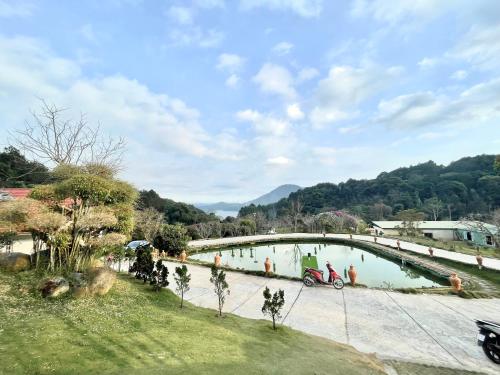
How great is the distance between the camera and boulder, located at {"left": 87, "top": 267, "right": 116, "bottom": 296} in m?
6.00

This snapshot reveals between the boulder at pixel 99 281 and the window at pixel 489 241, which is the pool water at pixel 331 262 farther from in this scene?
the window at pixel 489 241

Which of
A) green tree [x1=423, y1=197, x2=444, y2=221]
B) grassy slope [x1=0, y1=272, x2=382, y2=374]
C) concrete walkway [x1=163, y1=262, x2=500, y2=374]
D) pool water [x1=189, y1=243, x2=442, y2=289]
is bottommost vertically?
pool water [x1=189, y1=243, x2=442, y2=289]

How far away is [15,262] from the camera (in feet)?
22.1

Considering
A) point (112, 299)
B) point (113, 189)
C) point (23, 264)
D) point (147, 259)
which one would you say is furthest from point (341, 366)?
point (23, 264)

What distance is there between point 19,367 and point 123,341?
1.21 m

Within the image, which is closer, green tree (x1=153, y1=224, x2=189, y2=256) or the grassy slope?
the grassy slope

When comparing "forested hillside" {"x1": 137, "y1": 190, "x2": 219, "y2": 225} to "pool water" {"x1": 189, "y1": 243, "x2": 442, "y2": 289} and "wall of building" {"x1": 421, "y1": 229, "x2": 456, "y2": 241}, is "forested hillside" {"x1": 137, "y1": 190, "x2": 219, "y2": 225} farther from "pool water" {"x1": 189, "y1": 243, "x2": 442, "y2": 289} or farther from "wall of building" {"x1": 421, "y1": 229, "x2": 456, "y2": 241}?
"wall of building" {"x1": 421, "y1": 229, "x2": 456, "y2": 241}

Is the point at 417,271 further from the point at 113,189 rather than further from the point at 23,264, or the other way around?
the point at 23,264

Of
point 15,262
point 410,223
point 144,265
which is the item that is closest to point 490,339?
point 144,265

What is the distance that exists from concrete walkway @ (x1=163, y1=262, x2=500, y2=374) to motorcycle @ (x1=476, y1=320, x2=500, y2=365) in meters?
0.16

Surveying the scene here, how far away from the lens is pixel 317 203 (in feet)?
213

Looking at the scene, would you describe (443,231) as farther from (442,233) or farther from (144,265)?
(144,265)

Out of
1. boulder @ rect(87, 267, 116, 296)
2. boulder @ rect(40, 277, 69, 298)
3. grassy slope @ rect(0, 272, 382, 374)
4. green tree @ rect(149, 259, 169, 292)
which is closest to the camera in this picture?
grassy slope @ rect(0, 272, 382, 374)

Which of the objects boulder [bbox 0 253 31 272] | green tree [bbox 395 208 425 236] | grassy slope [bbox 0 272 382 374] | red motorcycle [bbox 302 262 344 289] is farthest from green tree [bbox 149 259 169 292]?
green tree [bbox 395 208 425 236]
